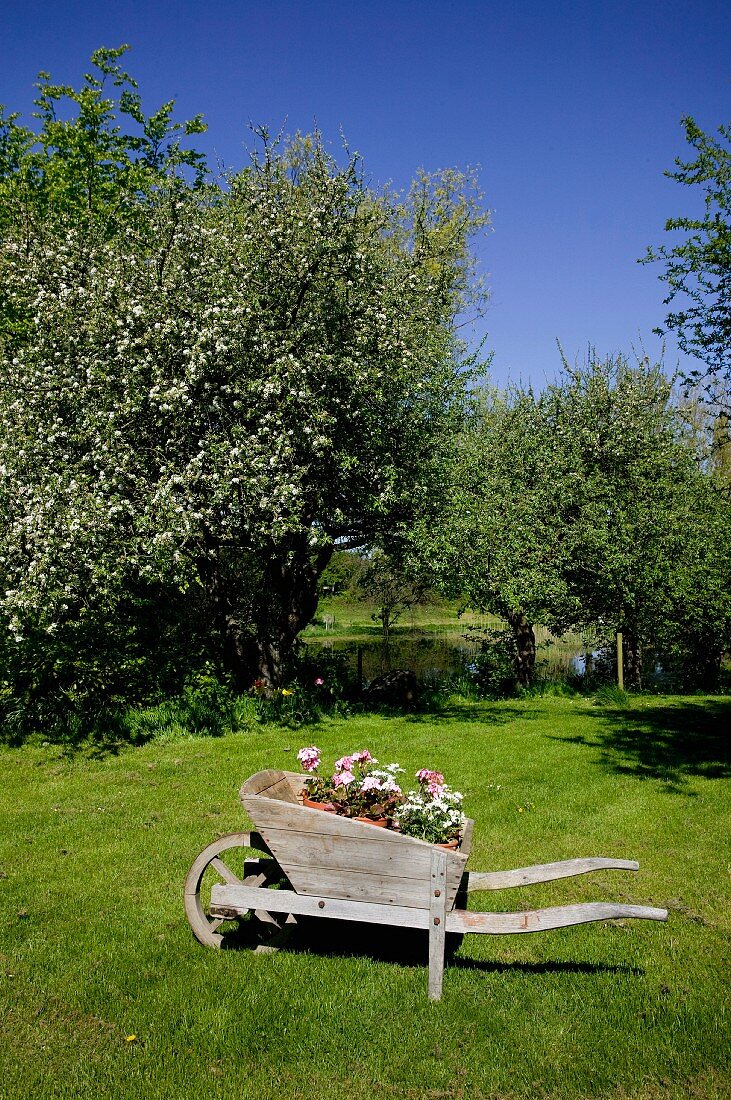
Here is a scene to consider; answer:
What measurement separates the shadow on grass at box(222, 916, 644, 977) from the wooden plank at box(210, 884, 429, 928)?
606mm

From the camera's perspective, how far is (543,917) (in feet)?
15.5

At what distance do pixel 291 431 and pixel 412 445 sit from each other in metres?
2.97

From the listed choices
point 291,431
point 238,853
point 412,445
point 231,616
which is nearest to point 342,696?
point 231,616

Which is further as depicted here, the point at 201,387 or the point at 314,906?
the point at 201,387

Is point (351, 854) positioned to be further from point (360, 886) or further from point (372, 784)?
point (372, 784)

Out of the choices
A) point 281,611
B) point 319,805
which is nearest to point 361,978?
point 319,805

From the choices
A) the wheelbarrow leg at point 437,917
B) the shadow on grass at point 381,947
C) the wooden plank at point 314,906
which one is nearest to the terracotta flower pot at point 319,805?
the wooden plank at point 314,906

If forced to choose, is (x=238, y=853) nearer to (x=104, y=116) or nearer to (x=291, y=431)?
(x=291, y=431)

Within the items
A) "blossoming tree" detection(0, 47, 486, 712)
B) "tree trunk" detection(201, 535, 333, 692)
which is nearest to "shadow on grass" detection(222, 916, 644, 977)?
"blossoming tree" detection(0, 47, 486, 712)

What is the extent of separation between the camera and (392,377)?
493 inches

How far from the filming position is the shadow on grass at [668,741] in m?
10.6

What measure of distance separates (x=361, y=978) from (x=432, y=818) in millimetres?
1152

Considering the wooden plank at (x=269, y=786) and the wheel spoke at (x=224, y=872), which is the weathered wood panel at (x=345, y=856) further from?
the wheel spoke at (x=224, y=872)

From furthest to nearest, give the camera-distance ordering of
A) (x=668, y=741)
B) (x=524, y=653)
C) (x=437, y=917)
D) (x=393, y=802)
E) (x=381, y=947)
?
(x=524, y=653)
(x=668, y=741)
(x=381, y=947)
(x=393, y=802)
(x=437, y=917)
